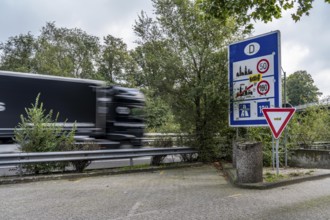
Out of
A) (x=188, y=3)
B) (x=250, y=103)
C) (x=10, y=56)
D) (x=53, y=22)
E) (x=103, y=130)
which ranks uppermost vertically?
(x=53, y=22)

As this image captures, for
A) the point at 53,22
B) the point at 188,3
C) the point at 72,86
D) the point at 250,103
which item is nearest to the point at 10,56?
the point at 53,22

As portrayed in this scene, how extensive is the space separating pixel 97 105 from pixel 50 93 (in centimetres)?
231

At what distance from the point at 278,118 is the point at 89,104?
9.99 metres

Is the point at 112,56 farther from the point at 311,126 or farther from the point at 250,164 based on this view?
the point at 250,164

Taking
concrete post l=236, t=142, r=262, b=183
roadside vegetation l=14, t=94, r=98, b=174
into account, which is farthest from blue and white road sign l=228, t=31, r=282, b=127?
roadside vegetation l=14, t=94, r=98, b=174

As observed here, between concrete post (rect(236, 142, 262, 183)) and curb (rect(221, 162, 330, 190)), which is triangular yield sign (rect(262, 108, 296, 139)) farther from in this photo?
curb (rect(221, 162, 330, 190))

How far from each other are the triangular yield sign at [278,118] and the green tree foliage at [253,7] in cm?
257

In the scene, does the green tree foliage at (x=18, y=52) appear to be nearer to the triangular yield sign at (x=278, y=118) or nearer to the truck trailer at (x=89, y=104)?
the truck trailer at (x=89, y=104)

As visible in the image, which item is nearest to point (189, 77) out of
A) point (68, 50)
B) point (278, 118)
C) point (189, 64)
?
point (189, 64)

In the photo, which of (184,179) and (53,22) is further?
(53,22)

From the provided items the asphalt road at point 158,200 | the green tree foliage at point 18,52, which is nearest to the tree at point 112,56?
the green tree foliage at point 18,52

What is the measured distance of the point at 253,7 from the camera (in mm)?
8273

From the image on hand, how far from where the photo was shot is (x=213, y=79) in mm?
10336

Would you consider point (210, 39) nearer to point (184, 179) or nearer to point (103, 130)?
point (184, 179)
